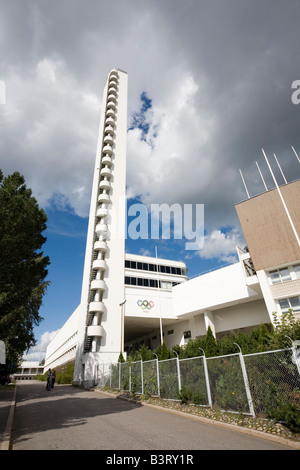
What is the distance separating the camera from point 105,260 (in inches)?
1374

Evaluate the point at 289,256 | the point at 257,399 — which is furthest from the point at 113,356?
the point at 257,399

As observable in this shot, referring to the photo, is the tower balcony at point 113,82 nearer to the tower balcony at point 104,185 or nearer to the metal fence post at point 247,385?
the tower balcony at point 104,185

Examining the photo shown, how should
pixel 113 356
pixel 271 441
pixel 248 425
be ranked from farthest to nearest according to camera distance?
pixel 113 356, pixel 248 425, pixel 271 441

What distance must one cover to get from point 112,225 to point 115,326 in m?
14.4

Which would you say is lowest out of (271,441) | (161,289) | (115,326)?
(271,441)

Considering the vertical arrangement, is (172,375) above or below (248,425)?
above

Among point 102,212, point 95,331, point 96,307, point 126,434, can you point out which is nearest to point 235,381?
point 126,434

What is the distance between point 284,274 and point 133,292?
2066 centimetres

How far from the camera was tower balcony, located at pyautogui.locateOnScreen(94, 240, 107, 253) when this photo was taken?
34250 millimetres

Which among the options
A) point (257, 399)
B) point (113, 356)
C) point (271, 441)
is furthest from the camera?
point (113, 356)

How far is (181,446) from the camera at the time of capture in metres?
5.78

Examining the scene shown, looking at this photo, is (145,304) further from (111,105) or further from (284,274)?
(111,105)

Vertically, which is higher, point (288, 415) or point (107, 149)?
point (107, 149)
